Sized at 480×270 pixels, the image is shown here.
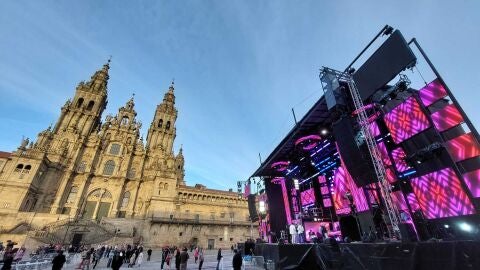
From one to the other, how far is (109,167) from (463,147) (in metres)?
45.0

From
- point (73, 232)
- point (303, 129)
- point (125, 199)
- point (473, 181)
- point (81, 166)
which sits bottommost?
point (73, 232)

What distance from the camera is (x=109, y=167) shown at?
1554 inches

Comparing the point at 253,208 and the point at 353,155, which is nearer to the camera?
the point at 353,155

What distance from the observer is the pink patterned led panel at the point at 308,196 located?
19.3 meters

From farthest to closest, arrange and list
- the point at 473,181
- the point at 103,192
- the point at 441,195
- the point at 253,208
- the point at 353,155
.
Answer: the point at 103,192
the point at 253,208
the point at 353,155
the point at 441,195
the point at 473,181

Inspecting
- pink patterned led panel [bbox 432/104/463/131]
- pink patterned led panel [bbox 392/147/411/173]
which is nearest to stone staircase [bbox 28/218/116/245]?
pink patterned led panel [bbox 392/147/411/173]

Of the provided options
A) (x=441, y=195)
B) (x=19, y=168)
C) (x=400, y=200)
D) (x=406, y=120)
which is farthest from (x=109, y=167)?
(x=441, y=195)

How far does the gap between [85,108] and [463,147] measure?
53041 mm

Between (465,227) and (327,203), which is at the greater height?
(327,203)

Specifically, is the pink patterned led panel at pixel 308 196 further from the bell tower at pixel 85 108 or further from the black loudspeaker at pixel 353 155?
the bell tower at pixel 85 108

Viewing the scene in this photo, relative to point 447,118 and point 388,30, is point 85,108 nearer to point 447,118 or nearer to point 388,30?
point 388,30

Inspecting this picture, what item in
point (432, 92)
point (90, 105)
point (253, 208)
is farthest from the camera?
point (90, 105)

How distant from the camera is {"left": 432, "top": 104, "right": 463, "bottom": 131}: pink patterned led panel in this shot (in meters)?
9.05

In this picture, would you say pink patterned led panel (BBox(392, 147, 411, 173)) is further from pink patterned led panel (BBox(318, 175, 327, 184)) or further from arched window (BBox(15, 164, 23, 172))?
arched window (BBox(15, 164, 23, 172))
